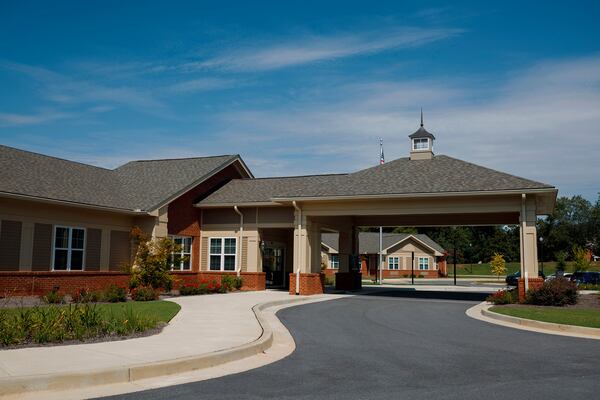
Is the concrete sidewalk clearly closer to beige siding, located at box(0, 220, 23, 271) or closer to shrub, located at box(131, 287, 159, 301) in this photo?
shrub, located at box(131, 287, 159, 301)

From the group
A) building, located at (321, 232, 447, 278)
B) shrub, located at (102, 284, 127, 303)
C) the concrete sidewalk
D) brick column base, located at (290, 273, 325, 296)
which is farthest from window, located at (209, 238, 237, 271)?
building, located at (321, 232, 447, 278)

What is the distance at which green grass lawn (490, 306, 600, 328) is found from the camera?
15105 millimetres

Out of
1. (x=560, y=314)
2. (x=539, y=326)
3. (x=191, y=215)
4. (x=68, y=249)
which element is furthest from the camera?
(x=191, y=215)

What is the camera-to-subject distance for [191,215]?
30.3 metres

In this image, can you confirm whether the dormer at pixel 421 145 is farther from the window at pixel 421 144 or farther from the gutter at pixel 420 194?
the gutter at pixel 420 194

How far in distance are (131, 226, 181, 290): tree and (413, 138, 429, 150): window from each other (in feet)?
43.8

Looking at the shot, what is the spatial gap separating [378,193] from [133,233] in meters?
10.8

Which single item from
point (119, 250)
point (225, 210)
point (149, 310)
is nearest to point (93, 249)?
point (119, 250)

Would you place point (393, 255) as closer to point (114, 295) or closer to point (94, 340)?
point (114, 295)

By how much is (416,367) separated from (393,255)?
5779cm

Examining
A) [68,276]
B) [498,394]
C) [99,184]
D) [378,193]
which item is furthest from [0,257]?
[498,394]

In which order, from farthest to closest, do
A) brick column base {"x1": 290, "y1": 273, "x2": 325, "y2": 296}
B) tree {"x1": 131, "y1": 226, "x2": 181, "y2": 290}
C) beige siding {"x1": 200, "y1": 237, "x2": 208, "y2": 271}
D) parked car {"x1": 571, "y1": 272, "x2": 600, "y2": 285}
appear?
parked car {"x1": 571, "y1": 272, "x2": 600, "y2": 285}, beige siding {"x1": 200, "y1": 237, "x2": 208, "y2": 271}, brick column base {"x1": 290, "y1": 273, "x2": 325, "y2": 296}, tree {"x1": 131, "y1": 226, "x2": 181, "y2": 290}

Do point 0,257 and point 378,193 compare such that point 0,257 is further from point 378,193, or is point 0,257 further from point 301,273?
point 378,193

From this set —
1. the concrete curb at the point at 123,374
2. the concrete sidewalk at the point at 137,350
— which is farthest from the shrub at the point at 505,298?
the concrete curb at the point at 123,374
